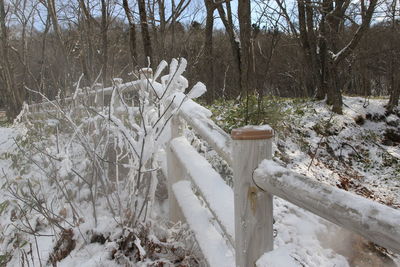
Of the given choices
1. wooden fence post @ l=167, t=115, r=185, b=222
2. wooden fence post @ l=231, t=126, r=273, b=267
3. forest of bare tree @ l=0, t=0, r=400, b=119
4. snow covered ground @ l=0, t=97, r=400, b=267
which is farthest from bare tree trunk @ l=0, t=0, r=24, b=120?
wooden fence post @ l=231, t=126, r=273, b=267

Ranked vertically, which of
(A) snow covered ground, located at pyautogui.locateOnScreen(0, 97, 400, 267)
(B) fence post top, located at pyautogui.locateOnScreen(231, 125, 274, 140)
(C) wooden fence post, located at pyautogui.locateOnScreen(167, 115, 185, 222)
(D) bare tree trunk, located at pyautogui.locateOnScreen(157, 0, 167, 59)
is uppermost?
(D) bare tree trunk, located at pyautogui.locateOnScreen(157, 0, 167, 59)

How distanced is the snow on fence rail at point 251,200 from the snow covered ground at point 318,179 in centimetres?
14

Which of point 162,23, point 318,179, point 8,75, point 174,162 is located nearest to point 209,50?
point 162,23

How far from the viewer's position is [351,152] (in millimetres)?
7070

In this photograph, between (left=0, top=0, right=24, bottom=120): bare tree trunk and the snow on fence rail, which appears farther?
(left=0, top=0, right=24, bottom=120): bare tree trunk

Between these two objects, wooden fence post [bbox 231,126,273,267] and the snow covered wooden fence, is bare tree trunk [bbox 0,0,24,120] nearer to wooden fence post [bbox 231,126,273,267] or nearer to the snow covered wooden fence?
the snow covered wooden fence

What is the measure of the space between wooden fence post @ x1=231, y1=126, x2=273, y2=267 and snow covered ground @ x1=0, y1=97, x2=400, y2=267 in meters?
0.09

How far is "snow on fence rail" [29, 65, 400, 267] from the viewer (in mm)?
769

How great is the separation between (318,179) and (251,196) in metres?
Answer: 4.15

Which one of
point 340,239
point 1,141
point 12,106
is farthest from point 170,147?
point 12,106

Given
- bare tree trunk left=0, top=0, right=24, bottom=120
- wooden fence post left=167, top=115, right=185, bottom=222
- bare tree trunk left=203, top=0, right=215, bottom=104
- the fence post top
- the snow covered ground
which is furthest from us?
bare tree trunk left=0, top=0, right=24, bottom=120

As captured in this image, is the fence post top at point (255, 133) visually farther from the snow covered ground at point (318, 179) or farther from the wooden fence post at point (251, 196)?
the snow covered ground at point (318, 179)

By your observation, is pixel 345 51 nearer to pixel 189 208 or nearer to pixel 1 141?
pixel 189 208

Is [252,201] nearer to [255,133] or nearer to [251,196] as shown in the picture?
[251,196]
